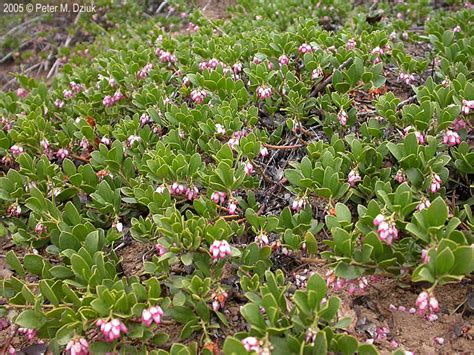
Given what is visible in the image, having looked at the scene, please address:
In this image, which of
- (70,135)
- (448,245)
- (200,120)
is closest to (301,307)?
(448,245)

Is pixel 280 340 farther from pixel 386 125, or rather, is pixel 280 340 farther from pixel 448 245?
pixel 386 125

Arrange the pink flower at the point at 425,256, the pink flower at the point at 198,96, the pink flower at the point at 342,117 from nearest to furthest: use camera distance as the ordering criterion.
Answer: the pink flower at the point at 425,256, the pink flower at the point at 342,117, the pink flower at the point at 198,96

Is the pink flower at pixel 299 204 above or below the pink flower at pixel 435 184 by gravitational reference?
below

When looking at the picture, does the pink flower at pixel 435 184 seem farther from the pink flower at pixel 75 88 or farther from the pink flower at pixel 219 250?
the pink flower at pixel 75 88

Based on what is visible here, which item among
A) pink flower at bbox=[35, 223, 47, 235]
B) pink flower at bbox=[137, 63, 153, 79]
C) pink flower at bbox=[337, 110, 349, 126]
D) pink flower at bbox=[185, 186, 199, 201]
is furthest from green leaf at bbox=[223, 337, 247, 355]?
pink flower at bbox=[137, 63, 153, 79]

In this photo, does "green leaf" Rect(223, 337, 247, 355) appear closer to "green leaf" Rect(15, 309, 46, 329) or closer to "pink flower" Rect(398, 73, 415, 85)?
"green leaf" Rect(15, 309, 46, 329)

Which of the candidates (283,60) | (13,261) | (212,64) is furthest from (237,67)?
(13,261)

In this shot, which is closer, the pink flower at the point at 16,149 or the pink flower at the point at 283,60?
the pink flower at the point at 16,149

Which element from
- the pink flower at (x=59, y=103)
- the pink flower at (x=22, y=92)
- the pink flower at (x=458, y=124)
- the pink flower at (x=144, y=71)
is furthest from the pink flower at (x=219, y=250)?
the pink flower at (x=22, y=92)
